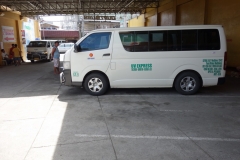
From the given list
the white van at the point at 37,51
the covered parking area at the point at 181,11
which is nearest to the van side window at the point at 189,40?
the covered parking area at the point at 181,11

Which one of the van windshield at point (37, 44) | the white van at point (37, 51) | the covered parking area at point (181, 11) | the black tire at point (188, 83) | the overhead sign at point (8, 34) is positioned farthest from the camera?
the van windshield at point (37, 44)

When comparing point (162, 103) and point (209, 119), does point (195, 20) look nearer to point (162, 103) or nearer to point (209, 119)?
point (162, 103)

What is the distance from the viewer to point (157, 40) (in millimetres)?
6387

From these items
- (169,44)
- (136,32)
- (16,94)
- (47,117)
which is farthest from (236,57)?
(16,94)

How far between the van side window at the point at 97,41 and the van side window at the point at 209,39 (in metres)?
2.79

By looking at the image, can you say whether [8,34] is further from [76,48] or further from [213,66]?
[213,66]

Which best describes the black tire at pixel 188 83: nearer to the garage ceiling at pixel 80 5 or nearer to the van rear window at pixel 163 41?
the van rear window at pixel 163 41

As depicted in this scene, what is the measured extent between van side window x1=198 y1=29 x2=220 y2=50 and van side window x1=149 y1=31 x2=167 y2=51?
1048 millimetres

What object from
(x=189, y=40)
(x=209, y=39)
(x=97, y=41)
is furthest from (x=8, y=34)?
(x=209, y=39)

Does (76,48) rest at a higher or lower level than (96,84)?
higher

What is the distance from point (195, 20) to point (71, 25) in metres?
56.8

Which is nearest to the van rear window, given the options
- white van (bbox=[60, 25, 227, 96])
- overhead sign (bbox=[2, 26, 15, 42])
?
white van (bbox=[60, 25, 227, 96])

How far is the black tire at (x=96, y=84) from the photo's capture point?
652 cm

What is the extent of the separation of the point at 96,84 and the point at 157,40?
92.0 inches
